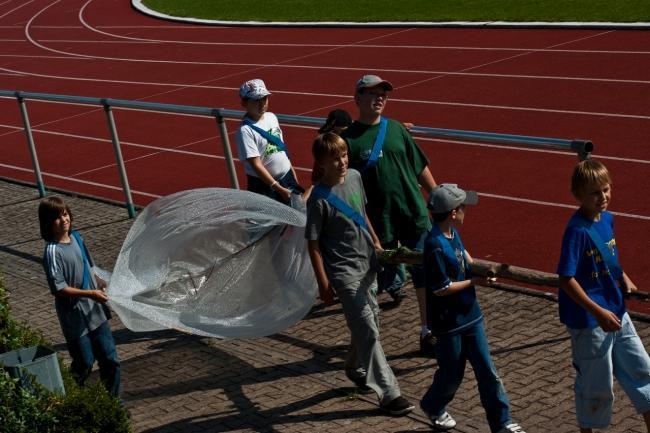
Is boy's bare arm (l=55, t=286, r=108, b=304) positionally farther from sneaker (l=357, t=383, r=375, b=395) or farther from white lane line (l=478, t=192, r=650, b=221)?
white lane line (l=478, t=192, r=650, b=221)

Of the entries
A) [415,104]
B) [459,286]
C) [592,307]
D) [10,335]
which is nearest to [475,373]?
[459,286]

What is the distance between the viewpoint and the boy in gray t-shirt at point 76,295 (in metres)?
7.18

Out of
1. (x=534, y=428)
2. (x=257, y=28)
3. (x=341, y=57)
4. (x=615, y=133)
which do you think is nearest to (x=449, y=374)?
(x=534, y=428)

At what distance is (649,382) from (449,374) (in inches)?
42.9

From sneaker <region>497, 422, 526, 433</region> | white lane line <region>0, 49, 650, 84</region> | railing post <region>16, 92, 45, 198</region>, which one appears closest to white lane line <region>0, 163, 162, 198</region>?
railing post <region>16, 92, 45, 198</region>

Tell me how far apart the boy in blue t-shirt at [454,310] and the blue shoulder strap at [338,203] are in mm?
719

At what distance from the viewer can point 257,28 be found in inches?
1168

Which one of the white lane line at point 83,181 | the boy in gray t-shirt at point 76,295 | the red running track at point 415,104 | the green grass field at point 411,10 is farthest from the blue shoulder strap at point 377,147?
the green grass field at point 411,10

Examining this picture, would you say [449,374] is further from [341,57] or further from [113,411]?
[341,57]

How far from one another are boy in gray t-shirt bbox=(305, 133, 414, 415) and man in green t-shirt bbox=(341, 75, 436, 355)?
964 mm

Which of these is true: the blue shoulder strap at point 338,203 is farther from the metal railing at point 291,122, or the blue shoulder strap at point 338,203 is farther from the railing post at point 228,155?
the railing post at point 228,155

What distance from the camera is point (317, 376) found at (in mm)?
7922

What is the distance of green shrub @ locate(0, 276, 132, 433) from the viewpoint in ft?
19.9

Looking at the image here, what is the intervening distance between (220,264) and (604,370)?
3.29 metres
